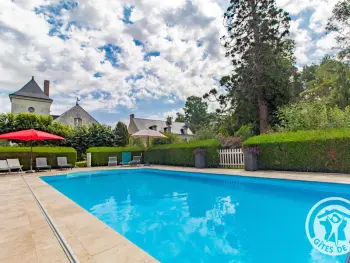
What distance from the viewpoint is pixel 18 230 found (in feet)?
9.55

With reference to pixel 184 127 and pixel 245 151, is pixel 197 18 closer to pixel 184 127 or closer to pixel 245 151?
pixel 245 151

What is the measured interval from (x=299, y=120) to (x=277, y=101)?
21.6 feet

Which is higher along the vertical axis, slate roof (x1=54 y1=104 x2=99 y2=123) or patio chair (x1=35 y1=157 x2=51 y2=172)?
slate roof (x1=54 y1=104 x2=99 y2=123)

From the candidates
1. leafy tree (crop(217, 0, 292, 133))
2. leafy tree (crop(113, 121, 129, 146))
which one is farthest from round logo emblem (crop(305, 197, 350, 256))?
leafy tree (crop(113, 121, 129, 146))

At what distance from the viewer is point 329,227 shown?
11.2 ft

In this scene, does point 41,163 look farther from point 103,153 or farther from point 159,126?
point 159,126

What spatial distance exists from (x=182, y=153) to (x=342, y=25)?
17.7 m

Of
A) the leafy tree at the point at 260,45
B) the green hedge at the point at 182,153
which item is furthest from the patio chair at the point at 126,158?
the leafy tree at the point at 260,45

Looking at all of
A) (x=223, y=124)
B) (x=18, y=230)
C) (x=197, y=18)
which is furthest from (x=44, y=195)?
(x=223, y=124)

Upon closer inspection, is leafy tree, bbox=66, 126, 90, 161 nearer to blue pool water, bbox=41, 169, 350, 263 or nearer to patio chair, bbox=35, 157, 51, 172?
patio chair, bbox=35, 157, 51, 172

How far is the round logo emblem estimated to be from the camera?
2.76 metres

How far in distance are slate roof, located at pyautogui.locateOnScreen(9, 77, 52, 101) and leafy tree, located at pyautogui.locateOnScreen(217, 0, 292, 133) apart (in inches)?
1079

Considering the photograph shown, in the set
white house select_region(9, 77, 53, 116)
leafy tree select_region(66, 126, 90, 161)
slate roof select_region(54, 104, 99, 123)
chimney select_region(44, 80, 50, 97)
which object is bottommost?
leafy tree select_region(66, 126, 90, 161)

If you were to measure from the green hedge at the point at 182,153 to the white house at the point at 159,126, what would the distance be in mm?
19170
